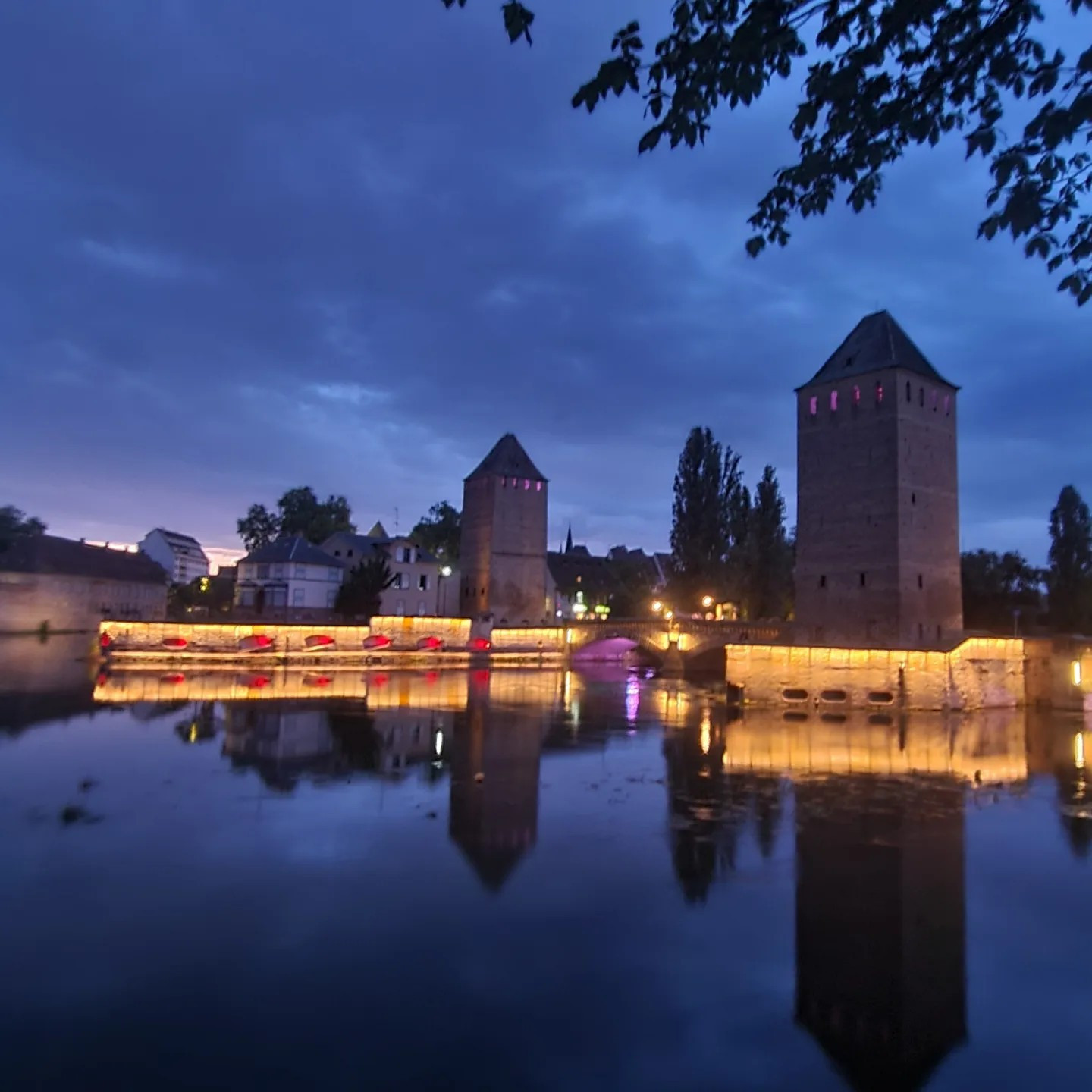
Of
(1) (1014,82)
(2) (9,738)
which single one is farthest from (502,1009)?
(2) (9,738)

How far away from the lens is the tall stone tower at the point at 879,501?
3672cm

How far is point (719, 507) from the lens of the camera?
54.3 meters

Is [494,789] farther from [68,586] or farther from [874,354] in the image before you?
[68,586]

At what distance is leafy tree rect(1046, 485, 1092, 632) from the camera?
4338cm

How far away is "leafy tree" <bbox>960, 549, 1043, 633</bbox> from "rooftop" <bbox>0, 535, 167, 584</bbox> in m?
60.5

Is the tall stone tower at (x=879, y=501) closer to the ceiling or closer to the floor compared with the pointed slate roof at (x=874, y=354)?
closer to the floor

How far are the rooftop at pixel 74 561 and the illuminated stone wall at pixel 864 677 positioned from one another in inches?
1922

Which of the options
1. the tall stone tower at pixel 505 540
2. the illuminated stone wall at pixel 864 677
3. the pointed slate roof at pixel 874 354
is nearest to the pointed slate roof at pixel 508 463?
the tall stone tower at pixel 505 540

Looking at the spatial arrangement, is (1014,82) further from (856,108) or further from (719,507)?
(719,507)

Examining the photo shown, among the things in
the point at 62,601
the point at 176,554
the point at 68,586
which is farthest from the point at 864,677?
the point at 176,554

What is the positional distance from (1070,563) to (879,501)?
656 inches

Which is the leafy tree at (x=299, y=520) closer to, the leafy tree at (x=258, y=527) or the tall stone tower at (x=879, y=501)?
the leafy tree at (x=258, y=527)

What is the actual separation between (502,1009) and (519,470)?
62.2 metres

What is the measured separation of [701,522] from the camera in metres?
54.2
